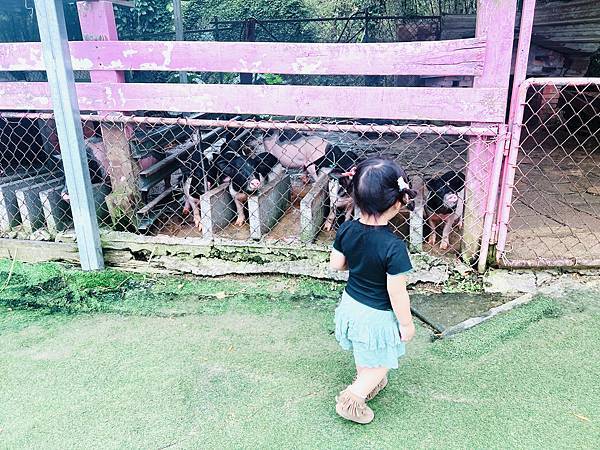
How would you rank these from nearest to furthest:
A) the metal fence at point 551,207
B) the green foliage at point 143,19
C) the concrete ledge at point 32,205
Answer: the metal fence at point 551,207
the concrete ledge at point 32,205
the green foliage at point 143,19

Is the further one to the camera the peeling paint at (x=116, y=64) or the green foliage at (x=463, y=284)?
the peeling paint at (x=116, y=64)

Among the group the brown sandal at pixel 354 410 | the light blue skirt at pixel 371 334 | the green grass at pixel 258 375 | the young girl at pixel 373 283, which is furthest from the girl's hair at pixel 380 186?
the green grass at pixel 258 375

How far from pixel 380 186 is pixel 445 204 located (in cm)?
208

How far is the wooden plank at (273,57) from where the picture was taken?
3.08 meters

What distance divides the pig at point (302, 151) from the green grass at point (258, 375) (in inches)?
87.7


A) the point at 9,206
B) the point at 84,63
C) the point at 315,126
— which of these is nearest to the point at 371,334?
the point at 315,126

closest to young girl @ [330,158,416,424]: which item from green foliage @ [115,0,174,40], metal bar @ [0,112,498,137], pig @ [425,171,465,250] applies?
metal bar @ [0,112,498,137]

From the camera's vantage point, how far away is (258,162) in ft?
16.0

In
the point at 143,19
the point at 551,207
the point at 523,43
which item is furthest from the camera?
the point at 143,19

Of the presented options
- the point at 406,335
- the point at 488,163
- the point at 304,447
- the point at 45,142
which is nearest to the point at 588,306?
the point at 488,163

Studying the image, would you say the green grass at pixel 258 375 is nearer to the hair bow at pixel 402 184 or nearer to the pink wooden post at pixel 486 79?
the pink wooden post at pixel 486 79

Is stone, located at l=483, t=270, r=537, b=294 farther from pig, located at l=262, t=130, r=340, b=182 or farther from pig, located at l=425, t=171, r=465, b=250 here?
pig, located at l=262, t=130, r=340, b=182

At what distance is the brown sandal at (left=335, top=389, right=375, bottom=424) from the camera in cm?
218

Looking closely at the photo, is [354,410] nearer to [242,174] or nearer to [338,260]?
[338,260]
